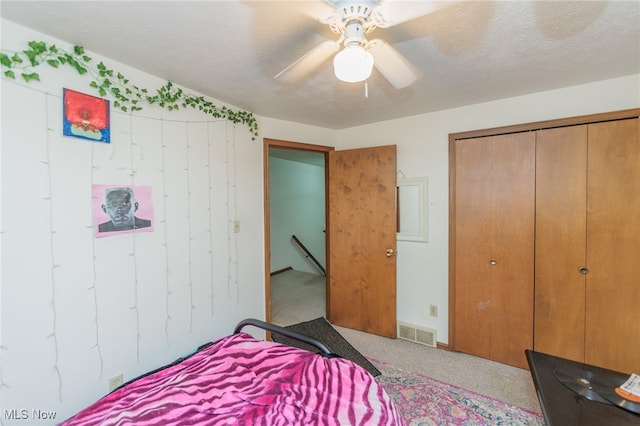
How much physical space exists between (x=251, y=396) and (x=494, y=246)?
88.9 inches

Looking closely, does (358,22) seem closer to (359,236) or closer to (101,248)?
(101,248)

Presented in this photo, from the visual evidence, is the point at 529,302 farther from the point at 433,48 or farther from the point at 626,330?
the point at 433,48

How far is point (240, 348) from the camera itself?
1.49 meters

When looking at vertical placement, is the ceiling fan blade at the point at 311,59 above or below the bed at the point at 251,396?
above

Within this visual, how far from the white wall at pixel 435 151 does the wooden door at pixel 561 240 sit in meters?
0.23

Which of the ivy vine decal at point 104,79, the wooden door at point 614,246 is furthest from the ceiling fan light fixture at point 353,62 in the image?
the wooden door at point 614,246

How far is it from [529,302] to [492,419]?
990 mm

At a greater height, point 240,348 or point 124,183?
point 124,183

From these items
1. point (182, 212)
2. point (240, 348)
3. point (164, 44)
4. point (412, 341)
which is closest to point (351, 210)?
point (412, 341)

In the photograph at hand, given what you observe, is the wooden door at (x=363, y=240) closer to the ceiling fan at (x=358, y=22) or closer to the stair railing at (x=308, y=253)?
the ceiling fan at (x=358, y=22)

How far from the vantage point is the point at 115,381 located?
1718 mm

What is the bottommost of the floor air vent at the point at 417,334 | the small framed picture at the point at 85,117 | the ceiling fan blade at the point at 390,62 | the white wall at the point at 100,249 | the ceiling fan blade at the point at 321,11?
the floor air vent at the point at 417,334

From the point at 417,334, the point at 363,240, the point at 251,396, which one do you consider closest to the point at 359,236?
the point at 363,240

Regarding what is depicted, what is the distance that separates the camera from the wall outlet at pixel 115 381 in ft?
5.57
